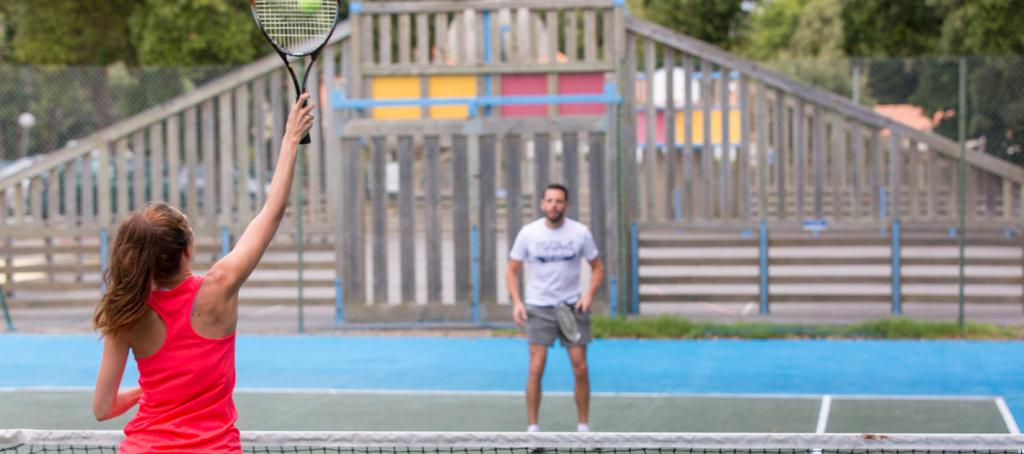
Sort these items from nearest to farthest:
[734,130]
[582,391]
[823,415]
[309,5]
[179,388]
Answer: [179,388] < [309,5] < [582,391] < [823,415] < [734,130]

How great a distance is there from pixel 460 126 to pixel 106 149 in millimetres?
4313

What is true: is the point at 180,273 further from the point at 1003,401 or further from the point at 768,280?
the point at 768,280

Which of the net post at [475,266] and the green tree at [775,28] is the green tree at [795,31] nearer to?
the green tree at [775,28]

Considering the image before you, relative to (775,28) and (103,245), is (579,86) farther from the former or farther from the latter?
(775,28)

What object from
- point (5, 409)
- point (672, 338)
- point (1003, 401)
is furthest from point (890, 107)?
point (5, 409)

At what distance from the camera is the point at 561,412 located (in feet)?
34.1

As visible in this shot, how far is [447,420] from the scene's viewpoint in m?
10.1

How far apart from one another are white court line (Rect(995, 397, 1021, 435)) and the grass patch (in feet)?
12.5

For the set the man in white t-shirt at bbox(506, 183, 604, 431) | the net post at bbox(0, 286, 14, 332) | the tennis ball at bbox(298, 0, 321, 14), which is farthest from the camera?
the net post at bbox(0, 286, 14, 332)

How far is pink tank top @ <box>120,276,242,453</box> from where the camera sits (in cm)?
404

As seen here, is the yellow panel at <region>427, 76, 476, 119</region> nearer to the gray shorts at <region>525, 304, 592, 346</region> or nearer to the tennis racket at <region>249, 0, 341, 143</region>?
the gray shorts at <region>525, 304, 592, 346</region>

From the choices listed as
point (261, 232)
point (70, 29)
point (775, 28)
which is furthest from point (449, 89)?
point (775, 28)

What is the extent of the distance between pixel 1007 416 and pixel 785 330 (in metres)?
4.85

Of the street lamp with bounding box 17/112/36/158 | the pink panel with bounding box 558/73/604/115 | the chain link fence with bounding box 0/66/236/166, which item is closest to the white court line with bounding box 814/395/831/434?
the pink panel with bounding box 558/73/604/115
